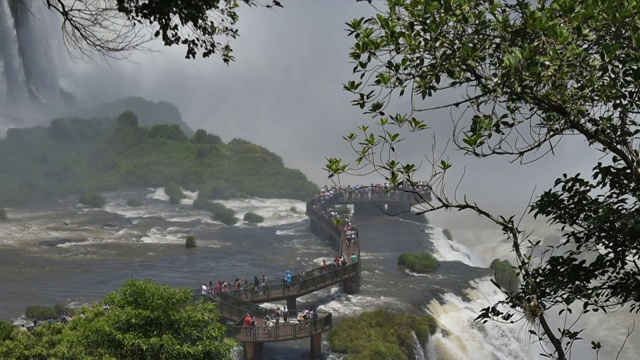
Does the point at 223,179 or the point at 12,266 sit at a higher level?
the point at 223,179

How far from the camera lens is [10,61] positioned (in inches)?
2852

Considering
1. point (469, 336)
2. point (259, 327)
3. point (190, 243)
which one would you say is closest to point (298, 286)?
point (259, 327)

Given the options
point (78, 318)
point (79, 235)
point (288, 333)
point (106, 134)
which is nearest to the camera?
Answer: point (78, 318)

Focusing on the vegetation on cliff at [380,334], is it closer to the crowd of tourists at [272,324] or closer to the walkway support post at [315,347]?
the walkway support post at [315,347]

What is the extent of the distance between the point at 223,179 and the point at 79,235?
31.6 m

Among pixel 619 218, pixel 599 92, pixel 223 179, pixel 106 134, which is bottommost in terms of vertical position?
pixel 619 218

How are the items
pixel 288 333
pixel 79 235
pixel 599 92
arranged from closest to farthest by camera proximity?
pixel 599 92 → pixel 288 333 → pixel 79 235

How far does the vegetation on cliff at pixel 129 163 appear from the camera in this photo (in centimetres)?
6575

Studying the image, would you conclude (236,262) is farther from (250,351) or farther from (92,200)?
(92,200)

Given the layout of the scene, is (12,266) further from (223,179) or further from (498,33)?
(223,179)

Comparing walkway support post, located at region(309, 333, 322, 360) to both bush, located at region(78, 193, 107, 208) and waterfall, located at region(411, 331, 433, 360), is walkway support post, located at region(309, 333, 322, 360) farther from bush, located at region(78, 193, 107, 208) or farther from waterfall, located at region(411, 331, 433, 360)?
bush, located at region(78, 193, 107, 208)

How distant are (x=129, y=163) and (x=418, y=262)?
154ft

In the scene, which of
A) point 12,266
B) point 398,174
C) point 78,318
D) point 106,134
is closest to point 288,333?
point 78,318

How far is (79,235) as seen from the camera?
140 ft
